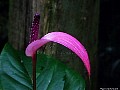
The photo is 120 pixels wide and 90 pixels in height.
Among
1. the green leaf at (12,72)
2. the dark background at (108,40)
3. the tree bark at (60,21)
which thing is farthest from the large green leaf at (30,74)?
the dark background at (108,40)

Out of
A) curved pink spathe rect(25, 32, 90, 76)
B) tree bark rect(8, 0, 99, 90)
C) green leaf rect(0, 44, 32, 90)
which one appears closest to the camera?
curved pink spathe rect(25, 32, 90, 76)

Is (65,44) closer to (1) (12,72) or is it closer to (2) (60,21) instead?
(1) (12,72)

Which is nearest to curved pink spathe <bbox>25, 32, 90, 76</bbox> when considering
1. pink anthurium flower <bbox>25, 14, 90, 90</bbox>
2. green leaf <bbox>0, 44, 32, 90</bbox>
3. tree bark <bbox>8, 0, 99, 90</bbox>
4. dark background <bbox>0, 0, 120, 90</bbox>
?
pink anthurium flower <bbox>25, 14, 90, 90</bbox>

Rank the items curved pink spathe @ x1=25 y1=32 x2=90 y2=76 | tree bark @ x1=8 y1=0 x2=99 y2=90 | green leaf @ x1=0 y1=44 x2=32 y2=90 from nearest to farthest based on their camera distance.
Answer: curved pink spathe @ x1=25 y1=32 x2=90 y2=76 → green leaf @ x1=0 y1=44 x2=32 y2=90 → tree bark @ x1=8 y1=0 x2=99 y2=90

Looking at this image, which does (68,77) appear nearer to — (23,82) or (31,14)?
(23,82)

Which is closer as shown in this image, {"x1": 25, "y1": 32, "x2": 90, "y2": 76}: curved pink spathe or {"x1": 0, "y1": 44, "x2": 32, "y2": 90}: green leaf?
{"x1": 25, "y1": 32, "x2": 90, "y2": 76}: curved pink spathe

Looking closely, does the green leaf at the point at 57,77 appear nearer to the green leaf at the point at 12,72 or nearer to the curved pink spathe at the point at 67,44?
the green leaf at the point at 12,72

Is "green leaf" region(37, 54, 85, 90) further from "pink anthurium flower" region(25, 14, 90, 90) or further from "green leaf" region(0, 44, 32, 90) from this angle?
"pink anthurium flower" region(25, 14, 90, 90)
